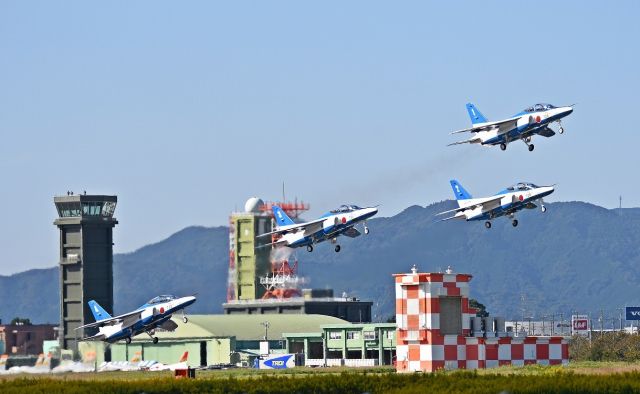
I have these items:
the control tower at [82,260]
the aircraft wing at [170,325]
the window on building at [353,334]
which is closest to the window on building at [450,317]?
the window on building at [353,334]

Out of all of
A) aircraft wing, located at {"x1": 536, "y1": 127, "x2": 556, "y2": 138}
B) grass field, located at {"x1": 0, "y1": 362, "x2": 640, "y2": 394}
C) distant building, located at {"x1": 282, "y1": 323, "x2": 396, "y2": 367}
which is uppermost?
aircraft wing, located at {"x1": 536, "y1": 127, "x2": 556, "y2": 138}

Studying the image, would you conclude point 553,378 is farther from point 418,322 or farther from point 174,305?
point 174,305

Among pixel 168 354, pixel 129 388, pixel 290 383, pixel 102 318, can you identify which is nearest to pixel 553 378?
pixel 290 383

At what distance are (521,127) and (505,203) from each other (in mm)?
7404

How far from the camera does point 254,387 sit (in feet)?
196

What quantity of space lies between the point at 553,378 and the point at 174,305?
73379mm

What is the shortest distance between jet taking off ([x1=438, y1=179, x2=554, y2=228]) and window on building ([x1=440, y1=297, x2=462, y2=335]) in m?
35.2

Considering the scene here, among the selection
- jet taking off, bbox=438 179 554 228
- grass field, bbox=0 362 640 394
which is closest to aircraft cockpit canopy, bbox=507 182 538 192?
jet taking off, bbox=438 179 554 228

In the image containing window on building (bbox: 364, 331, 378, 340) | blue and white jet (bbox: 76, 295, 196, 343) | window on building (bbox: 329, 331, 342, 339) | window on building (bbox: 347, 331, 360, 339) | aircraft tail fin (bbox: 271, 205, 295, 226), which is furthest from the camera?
Result: window on building (bbox: 329, 331, 342, 339)

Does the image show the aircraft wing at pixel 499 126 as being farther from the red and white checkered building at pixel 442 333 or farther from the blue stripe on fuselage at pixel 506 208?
the red and white checkered building at pixel 442 333

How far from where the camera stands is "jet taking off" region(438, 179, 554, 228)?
115 metres

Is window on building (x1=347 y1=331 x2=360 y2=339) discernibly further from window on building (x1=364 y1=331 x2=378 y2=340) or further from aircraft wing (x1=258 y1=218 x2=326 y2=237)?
aircraft wing (x1=258 y1=218 x2=326 y2=237)

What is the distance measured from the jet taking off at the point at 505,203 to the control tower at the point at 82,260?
82.9 m

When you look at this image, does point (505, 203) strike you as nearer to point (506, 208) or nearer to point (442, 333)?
point (506, 208)
